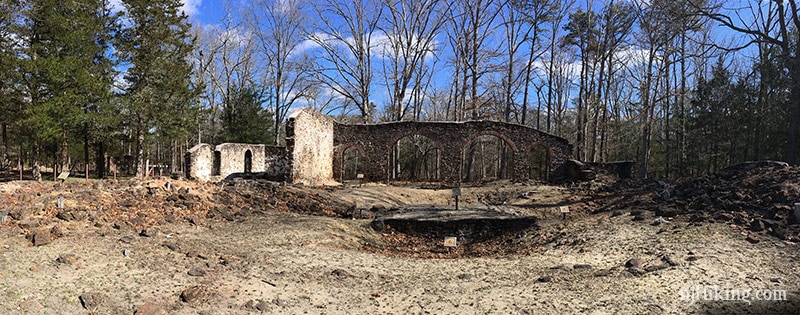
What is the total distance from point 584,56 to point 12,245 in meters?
30.1

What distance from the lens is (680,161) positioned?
29406 millimetres

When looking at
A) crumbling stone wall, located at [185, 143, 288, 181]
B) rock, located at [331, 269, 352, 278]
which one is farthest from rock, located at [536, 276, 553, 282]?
crumbling stone wall, located at [185, 143, 288, 181]

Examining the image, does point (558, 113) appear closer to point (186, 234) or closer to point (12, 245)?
point (186, 234)

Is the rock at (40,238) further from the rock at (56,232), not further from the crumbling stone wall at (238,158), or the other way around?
the crumbling stone wall at (238,158)

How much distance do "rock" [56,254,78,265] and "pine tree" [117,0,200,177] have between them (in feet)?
59.3

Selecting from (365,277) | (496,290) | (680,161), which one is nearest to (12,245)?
(365,277)

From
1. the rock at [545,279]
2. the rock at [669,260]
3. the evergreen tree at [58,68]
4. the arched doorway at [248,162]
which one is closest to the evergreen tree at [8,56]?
the evergreen tree at [58,68]

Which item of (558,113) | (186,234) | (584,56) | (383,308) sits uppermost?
(584,56)

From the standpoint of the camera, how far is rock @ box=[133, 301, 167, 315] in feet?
14.4

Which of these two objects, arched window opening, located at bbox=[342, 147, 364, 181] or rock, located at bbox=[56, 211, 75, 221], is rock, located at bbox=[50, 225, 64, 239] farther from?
arched window opening, located at bbox=[342, 147, 364, 181]

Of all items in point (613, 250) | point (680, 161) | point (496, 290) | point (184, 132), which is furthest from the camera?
point (680, 161)

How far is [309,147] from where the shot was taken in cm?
2059

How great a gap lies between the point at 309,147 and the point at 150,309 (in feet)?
53.7

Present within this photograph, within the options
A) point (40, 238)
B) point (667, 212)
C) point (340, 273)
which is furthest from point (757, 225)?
point (40, 238)
